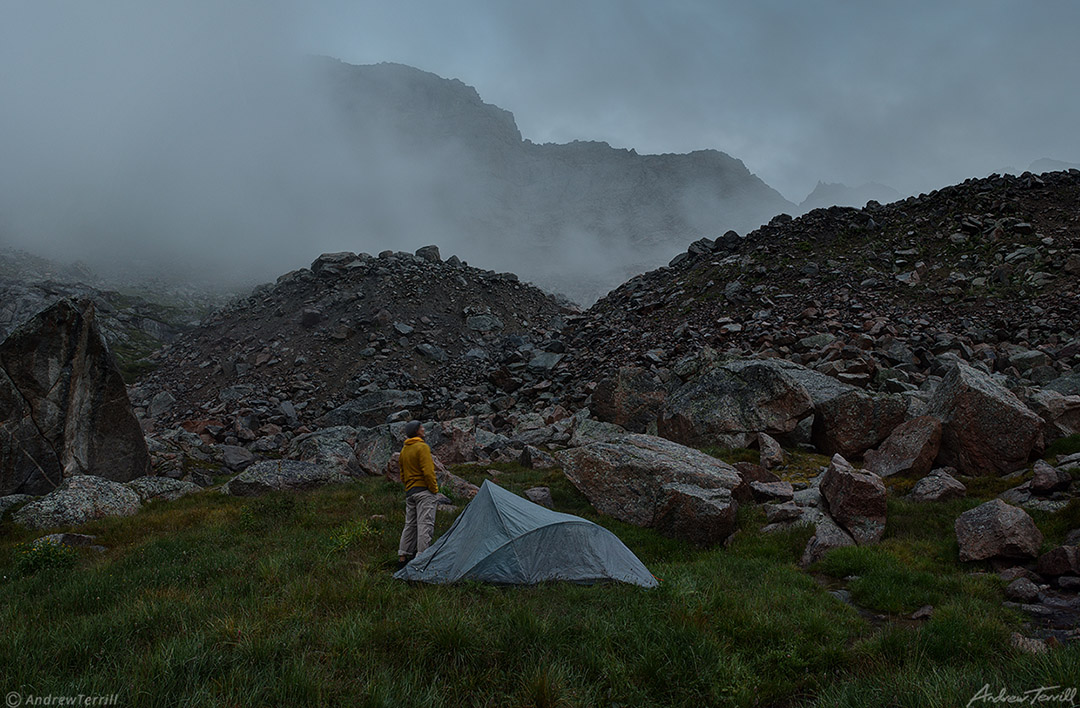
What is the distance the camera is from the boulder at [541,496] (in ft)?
47.7

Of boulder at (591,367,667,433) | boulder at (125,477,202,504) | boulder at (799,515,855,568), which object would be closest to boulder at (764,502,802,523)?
boulder at (799,515,855,568)

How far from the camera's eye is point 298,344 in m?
40.8

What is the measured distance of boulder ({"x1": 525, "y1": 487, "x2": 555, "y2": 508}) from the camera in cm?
1455

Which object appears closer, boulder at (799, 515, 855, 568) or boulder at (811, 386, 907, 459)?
boulder at (799, 515, 855, 568)

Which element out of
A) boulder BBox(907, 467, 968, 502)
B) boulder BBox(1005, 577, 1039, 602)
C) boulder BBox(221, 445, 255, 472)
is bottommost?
boulder BBox(221, 445, 255, 472)

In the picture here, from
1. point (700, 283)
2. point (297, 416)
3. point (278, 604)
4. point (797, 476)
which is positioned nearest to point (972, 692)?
point (278, 604)

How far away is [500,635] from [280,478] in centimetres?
1546

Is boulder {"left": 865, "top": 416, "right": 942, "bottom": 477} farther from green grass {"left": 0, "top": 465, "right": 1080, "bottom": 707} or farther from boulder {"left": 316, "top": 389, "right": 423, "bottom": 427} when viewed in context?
boulder {"left": 316, "top": 389, "right": 423, "bottom": 427}

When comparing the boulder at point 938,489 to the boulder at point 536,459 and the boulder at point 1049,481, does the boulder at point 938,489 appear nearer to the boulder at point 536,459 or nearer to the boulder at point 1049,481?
the boulder at point 1049,481

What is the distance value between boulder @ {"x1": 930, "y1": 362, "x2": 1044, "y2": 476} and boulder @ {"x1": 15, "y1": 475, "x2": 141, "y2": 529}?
23.2 meters

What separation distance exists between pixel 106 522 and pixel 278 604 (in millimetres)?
11103

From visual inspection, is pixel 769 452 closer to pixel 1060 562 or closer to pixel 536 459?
pixel 1060 562

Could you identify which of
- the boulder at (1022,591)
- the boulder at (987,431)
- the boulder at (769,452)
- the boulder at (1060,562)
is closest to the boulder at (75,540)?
the boulder at (769,452)

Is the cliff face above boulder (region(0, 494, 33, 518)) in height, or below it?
above
